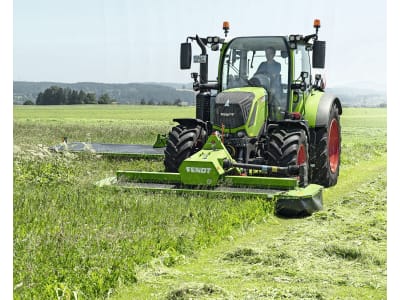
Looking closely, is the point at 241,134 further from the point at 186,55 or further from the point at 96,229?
the point at 96,229

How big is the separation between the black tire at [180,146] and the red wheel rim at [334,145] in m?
2.97

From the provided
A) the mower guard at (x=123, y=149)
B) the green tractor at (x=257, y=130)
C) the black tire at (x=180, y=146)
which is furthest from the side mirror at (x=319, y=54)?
the mower guard at (x=123, y=149)

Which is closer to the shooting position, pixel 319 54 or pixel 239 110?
pixel 239 110

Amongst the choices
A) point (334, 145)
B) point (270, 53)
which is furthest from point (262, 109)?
point (334, 145)

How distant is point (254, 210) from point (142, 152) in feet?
18.4

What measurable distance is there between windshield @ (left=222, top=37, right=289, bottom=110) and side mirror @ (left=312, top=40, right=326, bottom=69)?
51 centimetres

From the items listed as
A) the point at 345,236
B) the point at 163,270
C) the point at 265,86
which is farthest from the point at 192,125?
the point at 163,270

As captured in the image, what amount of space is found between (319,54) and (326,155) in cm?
190

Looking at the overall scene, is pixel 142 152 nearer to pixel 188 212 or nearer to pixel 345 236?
pixel 188 212

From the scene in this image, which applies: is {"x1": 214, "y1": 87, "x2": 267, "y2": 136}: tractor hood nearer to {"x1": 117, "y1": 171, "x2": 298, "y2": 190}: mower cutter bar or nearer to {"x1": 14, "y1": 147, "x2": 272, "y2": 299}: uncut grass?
{"x1": 117, "y1": 171, "x2": 298, "y2": 190}: mower cutter bar

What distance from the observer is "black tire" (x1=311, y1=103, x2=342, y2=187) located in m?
11.4

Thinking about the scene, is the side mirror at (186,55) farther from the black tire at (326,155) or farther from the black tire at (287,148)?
the black tire at (326,155)

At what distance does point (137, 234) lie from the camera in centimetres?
713

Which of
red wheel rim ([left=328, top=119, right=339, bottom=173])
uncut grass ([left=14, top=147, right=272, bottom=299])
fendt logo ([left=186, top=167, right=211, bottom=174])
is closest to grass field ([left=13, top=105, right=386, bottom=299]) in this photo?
uncut grass ([left=14, top=147, right=272, bottom=299])
